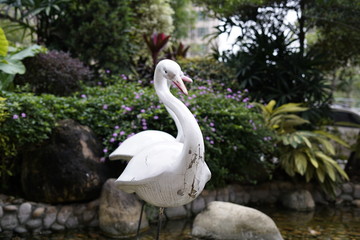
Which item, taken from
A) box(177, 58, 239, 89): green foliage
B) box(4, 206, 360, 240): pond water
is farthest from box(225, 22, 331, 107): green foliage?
box(4, 206, 360, 240): pond water

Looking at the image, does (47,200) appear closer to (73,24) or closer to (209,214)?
(209,214)

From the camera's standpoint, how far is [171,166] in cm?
218

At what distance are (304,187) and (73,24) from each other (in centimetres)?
541

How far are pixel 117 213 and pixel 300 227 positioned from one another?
7.70 ft

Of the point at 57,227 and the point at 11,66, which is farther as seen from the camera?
the point at 11,66

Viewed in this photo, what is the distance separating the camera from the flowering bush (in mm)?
4125

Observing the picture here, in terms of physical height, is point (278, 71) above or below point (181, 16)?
below

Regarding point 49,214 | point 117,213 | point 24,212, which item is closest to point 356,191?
point 117,213

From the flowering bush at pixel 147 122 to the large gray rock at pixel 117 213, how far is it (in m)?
0.52

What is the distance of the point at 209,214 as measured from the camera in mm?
4121

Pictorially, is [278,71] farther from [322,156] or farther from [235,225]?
[235,225]

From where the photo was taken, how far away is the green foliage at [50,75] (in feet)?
18.8

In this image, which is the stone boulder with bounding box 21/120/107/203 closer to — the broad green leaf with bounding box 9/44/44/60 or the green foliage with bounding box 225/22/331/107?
the broad green leaf with bounding box 9/44/44/60

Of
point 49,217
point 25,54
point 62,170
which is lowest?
point 49,217
